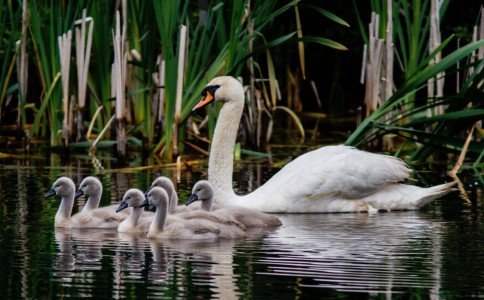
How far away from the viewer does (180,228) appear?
34.0ft

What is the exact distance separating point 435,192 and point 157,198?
3035 mm

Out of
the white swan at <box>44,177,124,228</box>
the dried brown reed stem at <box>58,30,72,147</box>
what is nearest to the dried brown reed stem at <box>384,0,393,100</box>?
the dried brown reed stem at <box>58,30,72,147</box>

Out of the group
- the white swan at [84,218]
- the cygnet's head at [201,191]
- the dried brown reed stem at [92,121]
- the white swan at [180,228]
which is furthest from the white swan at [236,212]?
the dried brown reed stem at [92,121]

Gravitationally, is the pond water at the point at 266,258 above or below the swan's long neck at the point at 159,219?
below

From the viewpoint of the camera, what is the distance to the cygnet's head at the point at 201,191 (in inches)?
442

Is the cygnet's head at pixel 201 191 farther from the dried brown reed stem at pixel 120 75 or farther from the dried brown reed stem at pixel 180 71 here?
the dried brown reed stem at pixel 120 75

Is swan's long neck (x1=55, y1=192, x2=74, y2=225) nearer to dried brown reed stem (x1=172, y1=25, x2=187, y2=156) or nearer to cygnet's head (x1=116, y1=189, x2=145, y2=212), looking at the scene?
cygnet's head (x1=116, y1=189, x2=145, y2=212)

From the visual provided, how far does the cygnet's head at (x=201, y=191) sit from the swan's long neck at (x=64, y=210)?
39.2 inches

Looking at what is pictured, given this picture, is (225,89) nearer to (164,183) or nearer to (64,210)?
(164,183)

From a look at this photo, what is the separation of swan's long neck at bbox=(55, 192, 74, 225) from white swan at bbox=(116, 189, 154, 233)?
0.52 metres

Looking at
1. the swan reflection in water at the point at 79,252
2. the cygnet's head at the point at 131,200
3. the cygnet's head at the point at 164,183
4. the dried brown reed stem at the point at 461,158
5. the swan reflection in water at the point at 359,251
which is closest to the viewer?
the swan reflection in water at the point at 359,251

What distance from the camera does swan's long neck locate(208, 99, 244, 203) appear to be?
1238 centimetres

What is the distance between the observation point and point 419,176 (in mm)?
14148

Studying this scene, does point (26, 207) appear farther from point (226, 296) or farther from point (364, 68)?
point (364, 68)
